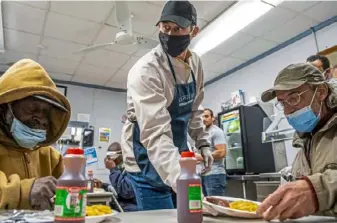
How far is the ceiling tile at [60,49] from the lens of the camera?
14.7 feet

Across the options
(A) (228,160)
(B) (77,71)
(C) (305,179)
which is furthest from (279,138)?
(B) (77,71)

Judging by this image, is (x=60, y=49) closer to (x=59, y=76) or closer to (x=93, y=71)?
(x=93, y=71)

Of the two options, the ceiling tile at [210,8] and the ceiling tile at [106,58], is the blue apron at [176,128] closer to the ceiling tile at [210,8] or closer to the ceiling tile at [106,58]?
the ceiling tile at [210,8]

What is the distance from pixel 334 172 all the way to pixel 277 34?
12.5ft

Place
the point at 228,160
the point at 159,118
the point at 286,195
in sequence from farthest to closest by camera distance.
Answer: the point at 228,160, the point at 159,118, the point at 286,195

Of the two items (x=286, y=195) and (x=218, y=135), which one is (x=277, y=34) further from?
(x=286, y=195)

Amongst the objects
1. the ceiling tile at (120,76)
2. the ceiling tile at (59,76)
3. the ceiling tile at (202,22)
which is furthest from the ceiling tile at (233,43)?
the ceiling tile at (59,76)

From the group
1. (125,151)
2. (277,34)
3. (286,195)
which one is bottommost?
(286,195)

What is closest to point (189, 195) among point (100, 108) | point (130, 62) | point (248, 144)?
point (248, 144)

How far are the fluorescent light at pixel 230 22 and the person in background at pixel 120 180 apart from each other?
2094 mm

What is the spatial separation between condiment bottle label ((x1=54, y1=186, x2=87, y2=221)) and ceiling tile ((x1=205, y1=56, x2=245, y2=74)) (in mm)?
4840

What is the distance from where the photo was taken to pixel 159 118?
3.88 feet

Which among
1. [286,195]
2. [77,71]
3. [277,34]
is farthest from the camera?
[77,71]

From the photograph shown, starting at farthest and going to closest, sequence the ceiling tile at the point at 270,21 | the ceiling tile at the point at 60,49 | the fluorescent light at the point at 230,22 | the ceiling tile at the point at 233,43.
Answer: the ceiling tile at the point at 60,49
the ceiling tile at the point at 233,43
the ceiling tile at the point at 270,21
the fluorescent light at the point at 230,22
